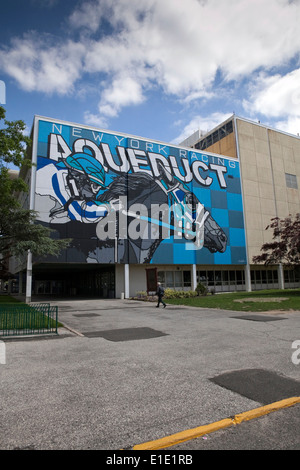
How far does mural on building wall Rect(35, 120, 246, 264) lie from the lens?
106 feet

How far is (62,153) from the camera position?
108ft

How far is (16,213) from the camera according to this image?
84.9 ft

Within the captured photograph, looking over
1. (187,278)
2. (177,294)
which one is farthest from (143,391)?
(187,278)

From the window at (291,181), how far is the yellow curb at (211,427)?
49854 millimetres

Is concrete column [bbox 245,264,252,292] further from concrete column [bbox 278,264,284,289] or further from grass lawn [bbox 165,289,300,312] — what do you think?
grass lawn [bbox 165,289,300,312]

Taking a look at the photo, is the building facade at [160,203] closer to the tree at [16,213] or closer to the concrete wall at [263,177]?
the concrete wall at [263,177]

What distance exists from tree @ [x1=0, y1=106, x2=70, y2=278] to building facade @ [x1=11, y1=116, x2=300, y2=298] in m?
4.48

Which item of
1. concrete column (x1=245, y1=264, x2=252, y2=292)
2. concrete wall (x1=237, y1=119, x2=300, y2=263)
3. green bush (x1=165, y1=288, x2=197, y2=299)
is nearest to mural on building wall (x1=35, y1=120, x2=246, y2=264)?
concrete column (x1=245, y1=264, x2=252, y2=292)

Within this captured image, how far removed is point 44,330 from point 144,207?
26.1 meters

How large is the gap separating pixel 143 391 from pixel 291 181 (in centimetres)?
5131

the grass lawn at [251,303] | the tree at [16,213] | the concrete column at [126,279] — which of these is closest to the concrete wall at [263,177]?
the grass lawn at [251,303]

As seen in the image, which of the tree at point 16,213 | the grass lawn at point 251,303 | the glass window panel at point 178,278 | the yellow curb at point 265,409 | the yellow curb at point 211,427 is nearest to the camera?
the yellow curb at point 211,427

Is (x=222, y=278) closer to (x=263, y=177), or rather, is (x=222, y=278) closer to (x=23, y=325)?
(x=263, y=177)

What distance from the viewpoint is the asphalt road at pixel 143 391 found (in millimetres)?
3736
